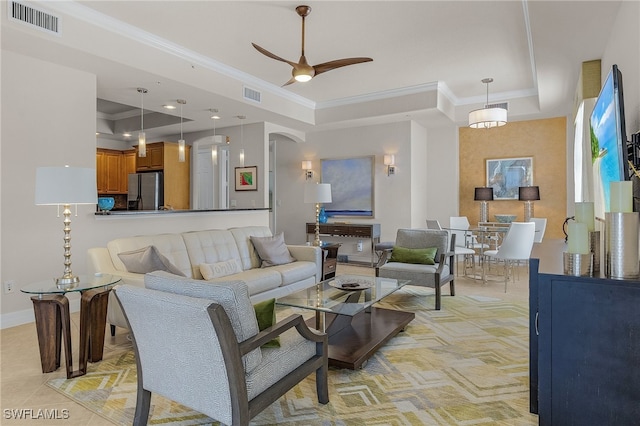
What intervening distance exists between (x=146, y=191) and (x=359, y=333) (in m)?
6.28

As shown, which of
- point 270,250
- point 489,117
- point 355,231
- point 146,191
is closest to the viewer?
point 270,250

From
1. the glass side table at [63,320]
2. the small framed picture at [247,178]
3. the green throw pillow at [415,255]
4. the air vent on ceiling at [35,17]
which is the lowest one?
the glass side table at [63,320]

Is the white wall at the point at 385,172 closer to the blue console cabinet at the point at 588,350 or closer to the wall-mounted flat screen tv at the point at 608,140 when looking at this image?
the wall-mounted flat screen tv at the point at 608,140

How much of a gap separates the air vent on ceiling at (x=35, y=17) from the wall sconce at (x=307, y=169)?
495 centimetres

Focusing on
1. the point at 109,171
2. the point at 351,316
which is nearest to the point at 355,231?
the point at 351,316

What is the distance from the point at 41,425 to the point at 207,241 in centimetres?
227

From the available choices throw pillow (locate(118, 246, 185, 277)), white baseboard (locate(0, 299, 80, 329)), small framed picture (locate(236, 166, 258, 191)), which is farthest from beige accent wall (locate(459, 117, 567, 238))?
white baseboard (locate(0, 299, 80, 329))

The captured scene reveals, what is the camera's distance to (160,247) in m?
3.68

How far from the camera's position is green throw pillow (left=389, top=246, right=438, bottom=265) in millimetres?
4484

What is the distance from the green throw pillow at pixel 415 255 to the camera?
448cm

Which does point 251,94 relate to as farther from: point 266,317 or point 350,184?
point 266,317

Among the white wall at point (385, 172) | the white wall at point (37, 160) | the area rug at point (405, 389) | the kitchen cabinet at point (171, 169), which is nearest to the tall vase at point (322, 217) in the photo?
the white wall at point (385, 172)

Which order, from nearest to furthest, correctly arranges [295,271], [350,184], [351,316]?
[351,316] < [295,271] < [350,184]

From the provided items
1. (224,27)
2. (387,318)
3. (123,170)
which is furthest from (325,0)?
(123,170)
